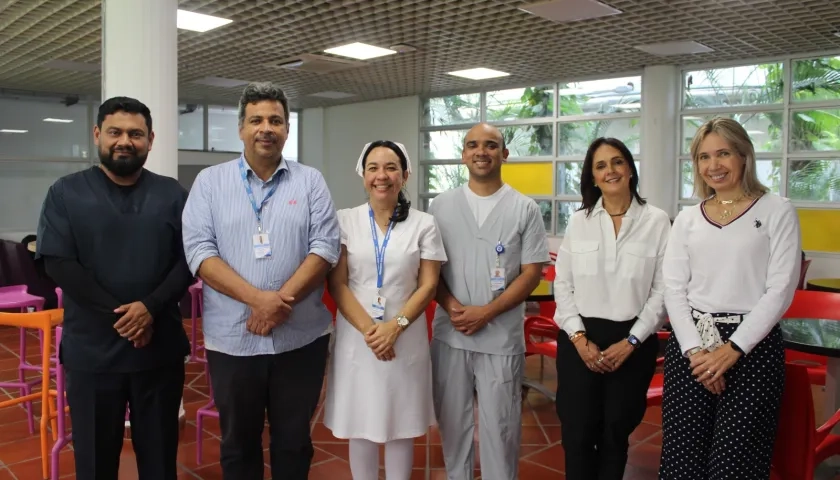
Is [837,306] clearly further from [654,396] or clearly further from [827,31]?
[827,31]

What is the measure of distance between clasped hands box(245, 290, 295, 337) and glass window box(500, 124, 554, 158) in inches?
315

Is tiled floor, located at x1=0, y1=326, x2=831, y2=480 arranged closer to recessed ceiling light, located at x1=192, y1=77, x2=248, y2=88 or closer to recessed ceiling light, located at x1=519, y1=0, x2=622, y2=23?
recessed ceiling light, located at x1=519, y1=0, x2=622, y2=23

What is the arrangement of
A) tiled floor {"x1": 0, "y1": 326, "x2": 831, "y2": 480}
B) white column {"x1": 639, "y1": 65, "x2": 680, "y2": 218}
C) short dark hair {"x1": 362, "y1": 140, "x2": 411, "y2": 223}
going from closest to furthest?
short dark hair {"x1": 362, "y1": 140, "x2": 411, "y2": 223}, tiled floor {"x1": 0, "y1": 326, "x2": 831, "y2": 480}, white column {"x1": 639, "y1": 65, "x2": 680, "y2": 218}

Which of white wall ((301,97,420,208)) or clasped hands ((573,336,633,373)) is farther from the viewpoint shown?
white wall ((301,97,420,208))

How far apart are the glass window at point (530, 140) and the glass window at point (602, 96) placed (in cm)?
43

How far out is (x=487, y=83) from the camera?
9984 mm

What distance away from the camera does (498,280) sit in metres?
2.65

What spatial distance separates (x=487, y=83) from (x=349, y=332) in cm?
804

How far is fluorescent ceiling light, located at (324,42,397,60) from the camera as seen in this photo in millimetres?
7180

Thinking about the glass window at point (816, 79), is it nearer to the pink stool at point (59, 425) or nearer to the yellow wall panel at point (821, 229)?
the yellow wall panel at point (821, 229)

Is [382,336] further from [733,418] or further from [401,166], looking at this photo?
[733,418]

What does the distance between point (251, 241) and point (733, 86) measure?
770cm

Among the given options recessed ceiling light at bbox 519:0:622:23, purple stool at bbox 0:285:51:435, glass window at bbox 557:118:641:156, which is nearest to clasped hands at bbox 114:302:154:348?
purple stool at bbox 0:285:51:435

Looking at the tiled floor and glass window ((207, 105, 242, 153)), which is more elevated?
glass window ((207, 105, 242, 153))
